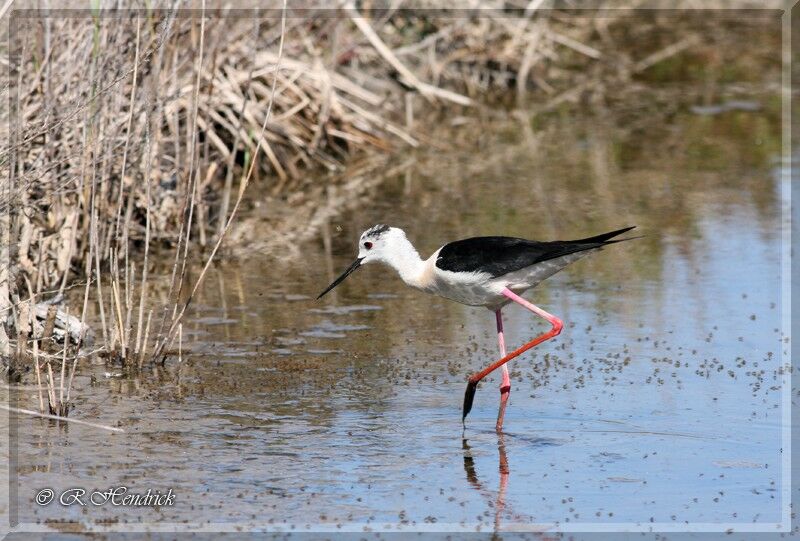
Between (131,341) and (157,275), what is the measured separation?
1841 millimetres

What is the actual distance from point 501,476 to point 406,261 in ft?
4.66

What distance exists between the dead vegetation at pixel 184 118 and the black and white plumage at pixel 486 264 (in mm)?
970

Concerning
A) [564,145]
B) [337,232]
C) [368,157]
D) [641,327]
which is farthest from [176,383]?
[564,145]

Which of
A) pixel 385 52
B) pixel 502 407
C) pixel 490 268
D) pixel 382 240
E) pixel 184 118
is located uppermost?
pixel 385 52

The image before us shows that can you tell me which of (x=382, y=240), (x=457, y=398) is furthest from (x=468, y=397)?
(x=382, y=240)

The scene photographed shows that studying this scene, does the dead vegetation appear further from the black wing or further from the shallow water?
the black wing

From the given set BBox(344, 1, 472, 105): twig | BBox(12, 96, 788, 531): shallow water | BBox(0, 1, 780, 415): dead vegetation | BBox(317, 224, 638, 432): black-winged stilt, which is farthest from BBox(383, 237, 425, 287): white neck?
BBox(344, 1, 472, 105): twig

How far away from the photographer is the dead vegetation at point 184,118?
275 inches

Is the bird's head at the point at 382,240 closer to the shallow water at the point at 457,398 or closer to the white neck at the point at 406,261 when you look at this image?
the white neck at the point at 406,261

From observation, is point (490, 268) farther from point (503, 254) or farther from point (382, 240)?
point (382, 240)

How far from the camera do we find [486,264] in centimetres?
639

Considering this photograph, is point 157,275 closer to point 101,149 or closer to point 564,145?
point 101,149

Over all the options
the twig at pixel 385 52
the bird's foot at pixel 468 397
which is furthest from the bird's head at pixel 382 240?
the twig at pixel 385 52

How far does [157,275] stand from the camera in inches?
360
